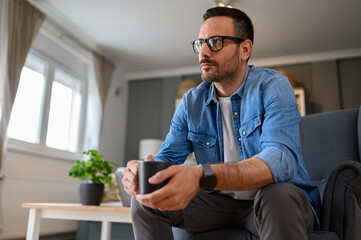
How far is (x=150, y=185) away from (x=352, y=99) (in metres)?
4.57

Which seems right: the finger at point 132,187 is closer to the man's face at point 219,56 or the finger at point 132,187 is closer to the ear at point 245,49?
the man's face at point 219,56

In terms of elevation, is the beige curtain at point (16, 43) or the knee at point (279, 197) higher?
the beige curtain at point (16, 43)

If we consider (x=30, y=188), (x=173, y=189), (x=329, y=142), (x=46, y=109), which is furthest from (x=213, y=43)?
(x=46, y=109)

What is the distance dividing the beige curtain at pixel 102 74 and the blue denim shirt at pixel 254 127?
11.7 feet

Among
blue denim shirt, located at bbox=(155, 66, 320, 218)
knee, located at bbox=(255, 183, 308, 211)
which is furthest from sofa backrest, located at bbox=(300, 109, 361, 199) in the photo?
knee, located at bbox=(255, 183, 308, 211)

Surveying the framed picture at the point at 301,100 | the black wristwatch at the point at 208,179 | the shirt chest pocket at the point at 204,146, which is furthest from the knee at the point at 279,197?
the framed picture at the point at 301,100

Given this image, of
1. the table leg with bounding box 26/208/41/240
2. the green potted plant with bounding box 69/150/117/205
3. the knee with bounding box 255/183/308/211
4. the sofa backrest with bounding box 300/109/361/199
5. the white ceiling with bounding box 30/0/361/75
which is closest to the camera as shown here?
the knee with bounding box 255/183/308/211

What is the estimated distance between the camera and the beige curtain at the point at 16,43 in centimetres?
299

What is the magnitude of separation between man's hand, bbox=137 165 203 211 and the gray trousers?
0.68ft

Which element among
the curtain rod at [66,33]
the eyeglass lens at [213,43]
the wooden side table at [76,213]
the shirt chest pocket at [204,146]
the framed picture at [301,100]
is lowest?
the wooden side table at [76,213]

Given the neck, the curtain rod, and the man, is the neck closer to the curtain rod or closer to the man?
the man

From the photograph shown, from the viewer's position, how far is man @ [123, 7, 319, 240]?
2.33ft

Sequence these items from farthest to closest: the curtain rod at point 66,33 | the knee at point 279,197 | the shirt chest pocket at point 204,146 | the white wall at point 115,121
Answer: the white wall at point 115,121, the curtain rod at point 66,33, the shirt chest pocket at point 204,146, the knee at point 279,197

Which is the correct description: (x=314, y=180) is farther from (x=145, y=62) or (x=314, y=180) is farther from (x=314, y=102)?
(x=145, y=62)
